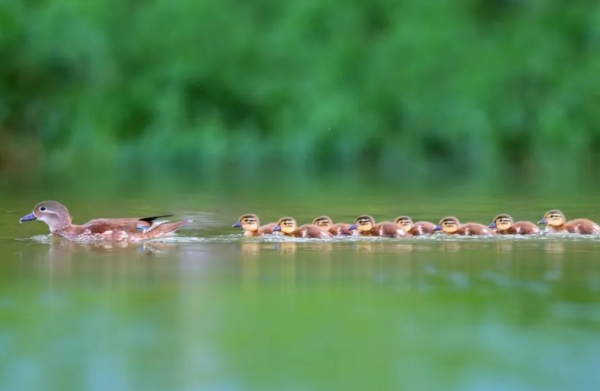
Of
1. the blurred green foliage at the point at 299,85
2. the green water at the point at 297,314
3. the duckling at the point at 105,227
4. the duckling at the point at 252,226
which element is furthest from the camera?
the blurred green foliage at the point at 299,85

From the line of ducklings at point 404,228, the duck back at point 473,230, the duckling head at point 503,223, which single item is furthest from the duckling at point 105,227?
the duckling head at point 503,223

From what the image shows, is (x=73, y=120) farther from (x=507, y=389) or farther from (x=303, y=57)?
(x=507, y=389)

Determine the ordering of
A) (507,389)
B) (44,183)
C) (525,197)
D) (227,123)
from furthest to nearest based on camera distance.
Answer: (227,123)
(44,183)
(525,197)
(507,389)

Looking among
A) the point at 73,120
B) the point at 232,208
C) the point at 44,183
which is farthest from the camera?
the point at 73,120

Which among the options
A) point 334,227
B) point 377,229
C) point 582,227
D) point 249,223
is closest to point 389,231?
point 377,229

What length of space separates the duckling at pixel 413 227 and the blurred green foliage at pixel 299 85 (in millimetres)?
7813

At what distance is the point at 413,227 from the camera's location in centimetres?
931

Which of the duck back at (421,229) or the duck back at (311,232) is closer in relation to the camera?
the duck back at (311,232)

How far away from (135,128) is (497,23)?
223 inches

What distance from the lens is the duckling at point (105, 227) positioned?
906 cm

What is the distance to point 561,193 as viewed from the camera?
507 inches

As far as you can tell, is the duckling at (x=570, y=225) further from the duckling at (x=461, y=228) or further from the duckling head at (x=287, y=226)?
the duckling head at (x=287, y=226)

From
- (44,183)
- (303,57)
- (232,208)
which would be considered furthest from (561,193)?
(303,57)

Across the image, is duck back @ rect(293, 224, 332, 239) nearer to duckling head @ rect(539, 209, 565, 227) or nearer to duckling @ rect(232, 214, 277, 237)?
duckling @ rect(232, 214, 277, 237)
